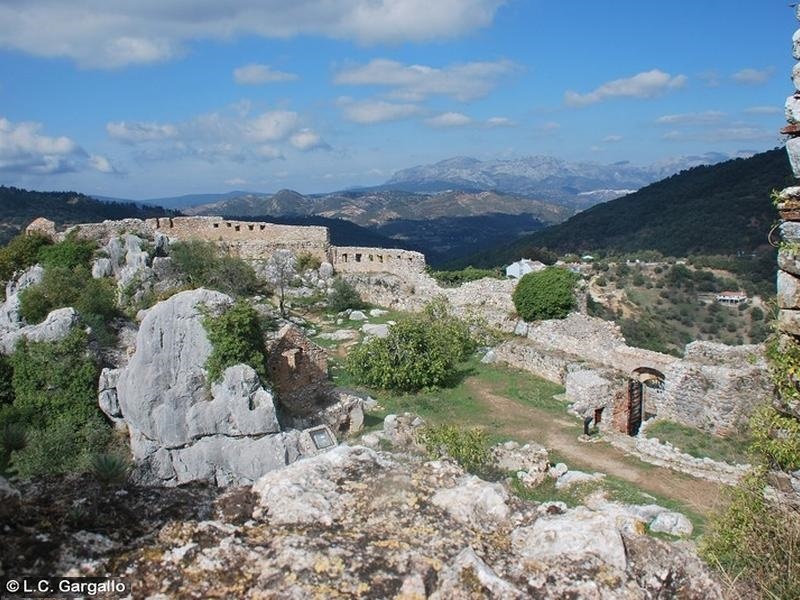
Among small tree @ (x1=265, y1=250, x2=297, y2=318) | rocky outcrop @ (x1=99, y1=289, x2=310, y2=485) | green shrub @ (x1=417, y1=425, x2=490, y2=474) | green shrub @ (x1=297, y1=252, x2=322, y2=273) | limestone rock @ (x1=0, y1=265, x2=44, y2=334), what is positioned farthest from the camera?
green shrub @ (x1=297, y1=252, x2=322, y2=273)

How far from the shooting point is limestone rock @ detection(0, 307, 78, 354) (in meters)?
17.9

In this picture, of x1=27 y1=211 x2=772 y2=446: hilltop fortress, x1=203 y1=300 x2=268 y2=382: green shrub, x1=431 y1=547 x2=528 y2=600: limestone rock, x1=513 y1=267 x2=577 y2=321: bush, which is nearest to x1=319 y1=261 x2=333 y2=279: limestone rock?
x1=27 y1=211 x2=772 y2=446: hilltop fortress

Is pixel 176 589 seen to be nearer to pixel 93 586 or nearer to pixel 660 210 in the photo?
pixel 93 586

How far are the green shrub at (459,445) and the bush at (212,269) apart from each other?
1558 cm

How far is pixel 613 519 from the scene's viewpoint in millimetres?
3336

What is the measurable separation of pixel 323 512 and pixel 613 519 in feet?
5.07

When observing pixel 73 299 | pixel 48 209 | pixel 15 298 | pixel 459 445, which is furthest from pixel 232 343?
pixel 48 209

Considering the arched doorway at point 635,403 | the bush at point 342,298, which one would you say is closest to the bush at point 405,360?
the arched doorway at point 635,403

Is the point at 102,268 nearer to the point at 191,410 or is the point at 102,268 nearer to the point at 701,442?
the point at 191,410

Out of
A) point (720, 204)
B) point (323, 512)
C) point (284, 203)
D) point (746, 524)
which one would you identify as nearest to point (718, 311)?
point (720, 204)

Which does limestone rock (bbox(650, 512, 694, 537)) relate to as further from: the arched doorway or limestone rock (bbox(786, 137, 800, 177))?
the arched doorway

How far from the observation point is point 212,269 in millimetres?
26141

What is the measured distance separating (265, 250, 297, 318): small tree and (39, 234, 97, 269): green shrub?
7388mm

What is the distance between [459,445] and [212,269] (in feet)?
58.0
